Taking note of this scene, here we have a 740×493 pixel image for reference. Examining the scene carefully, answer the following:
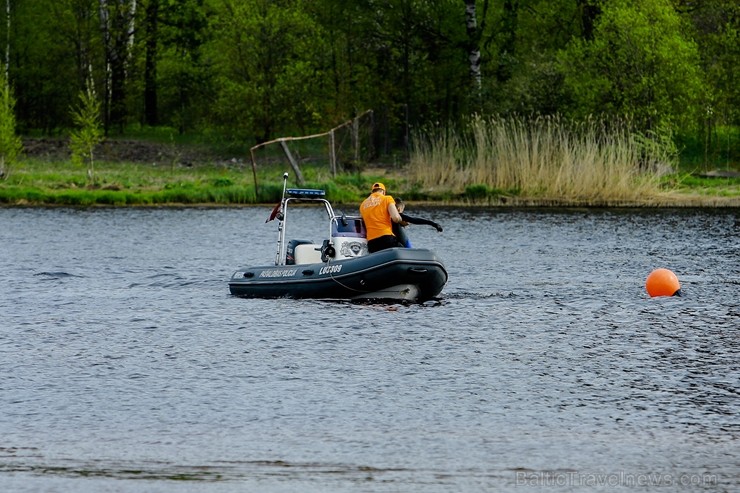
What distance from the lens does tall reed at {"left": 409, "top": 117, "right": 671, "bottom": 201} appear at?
132ft

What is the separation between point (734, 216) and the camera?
38656 millimetres

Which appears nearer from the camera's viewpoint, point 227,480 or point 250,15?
point 227,480

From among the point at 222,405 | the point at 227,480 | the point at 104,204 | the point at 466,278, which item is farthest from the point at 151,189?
the point at 227,480

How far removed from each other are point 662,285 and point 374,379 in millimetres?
8745

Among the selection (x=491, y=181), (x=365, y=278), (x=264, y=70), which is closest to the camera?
(x=365, y=278)

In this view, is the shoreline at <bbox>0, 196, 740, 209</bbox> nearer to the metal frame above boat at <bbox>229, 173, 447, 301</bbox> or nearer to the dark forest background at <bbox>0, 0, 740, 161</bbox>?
the dark forest background at <bbox>0, 0, 740, 161</bbox>

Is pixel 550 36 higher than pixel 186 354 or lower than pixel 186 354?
higher

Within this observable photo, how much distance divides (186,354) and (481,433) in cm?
590

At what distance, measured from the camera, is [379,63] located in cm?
5425

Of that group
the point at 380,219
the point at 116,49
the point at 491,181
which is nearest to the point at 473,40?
the point at 491,181

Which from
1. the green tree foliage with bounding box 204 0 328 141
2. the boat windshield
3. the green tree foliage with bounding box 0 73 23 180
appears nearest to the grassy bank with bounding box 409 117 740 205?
the green tree foliage with bounding box 204 0 328 141

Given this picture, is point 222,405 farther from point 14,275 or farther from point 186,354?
point 14,275

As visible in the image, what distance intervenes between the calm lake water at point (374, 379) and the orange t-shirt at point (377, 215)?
Answer: 1263mm

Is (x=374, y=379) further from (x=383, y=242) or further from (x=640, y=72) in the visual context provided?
(x=640, y=72)
